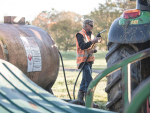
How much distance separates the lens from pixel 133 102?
1.35 meters

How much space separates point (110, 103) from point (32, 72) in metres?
1.74

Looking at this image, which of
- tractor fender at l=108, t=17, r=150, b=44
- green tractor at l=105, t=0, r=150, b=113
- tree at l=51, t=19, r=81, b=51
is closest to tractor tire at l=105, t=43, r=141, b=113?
green tractor at l=105, t=0, r=150, b=113

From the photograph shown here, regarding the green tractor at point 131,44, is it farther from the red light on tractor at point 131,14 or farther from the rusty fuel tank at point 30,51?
the rusty fuel tank at point 30,51

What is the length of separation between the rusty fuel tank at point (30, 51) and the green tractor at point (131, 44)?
1.60 metres

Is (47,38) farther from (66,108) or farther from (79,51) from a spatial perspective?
(66,108)

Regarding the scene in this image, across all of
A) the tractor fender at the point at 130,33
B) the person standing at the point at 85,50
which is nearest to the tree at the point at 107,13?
the person standing at the point at 85,50

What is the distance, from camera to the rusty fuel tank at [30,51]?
4508 millimetres

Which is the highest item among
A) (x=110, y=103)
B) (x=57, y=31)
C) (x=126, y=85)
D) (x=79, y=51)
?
(x=126, y=85)

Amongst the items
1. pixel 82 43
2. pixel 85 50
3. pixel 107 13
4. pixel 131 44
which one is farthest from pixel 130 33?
pixel 107 13

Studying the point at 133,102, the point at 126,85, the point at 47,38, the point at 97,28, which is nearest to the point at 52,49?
the point at 47,38

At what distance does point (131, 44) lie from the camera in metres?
3.48

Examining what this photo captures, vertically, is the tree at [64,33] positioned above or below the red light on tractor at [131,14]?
below

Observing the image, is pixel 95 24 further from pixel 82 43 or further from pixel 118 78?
pixel 118 78

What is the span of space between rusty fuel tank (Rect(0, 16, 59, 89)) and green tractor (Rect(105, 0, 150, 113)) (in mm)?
1601
